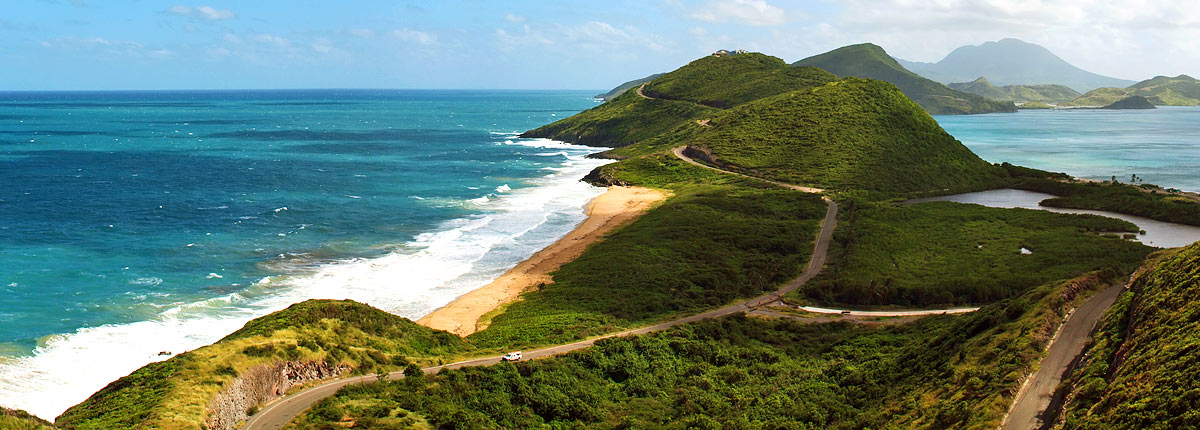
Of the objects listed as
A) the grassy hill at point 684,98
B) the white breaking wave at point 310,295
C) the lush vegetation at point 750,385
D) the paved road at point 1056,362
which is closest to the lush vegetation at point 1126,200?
the lush vegetation at point 750,385

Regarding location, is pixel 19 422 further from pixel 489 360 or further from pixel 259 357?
pixel 489 360

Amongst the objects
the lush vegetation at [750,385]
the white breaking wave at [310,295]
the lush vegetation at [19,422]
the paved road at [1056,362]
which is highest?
the paved road at [1056,362]

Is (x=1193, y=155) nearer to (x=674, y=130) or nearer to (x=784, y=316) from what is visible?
(x=674, y=130)

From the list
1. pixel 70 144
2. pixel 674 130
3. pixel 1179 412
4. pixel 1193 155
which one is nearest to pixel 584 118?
pixel 674 130

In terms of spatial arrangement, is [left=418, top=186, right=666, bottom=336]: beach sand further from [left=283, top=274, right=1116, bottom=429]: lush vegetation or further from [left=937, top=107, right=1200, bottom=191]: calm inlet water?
[left=937, top=107, right=1200, bottom=191]: calm inlet water

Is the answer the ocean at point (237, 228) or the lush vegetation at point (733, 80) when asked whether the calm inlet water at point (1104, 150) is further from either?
the lush vegetation at point (733, 80)

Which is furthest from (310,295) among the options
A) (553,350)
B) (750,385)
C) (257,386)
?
(750,385)
